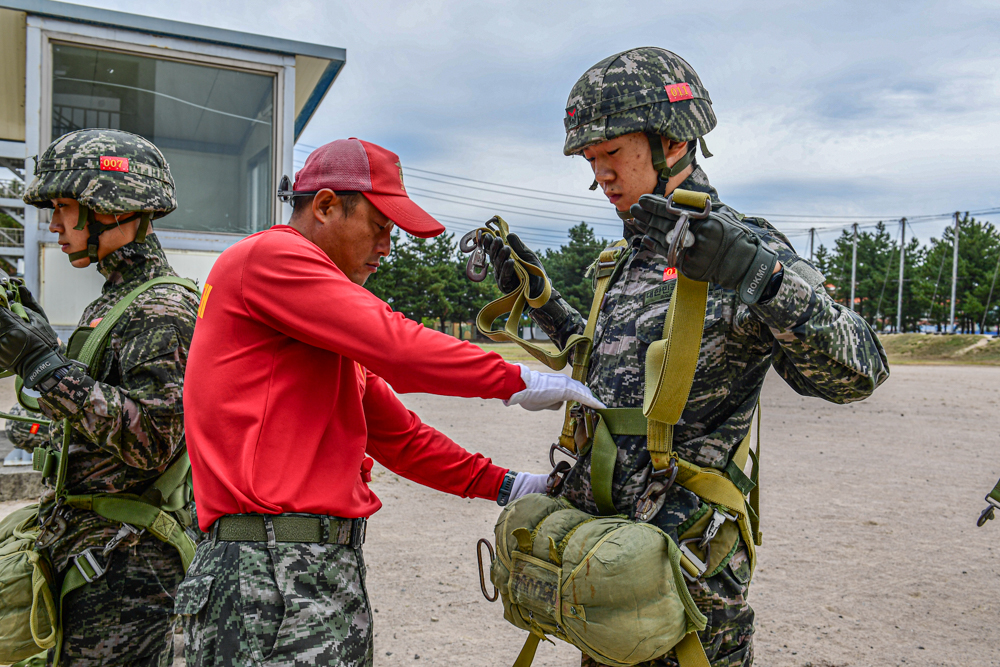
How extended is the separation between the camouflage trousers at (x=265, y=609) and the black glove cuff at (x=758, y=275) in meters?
1.39

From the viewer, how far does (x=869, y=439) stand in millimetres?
10711

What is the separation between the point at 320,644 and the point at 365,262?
115 cm

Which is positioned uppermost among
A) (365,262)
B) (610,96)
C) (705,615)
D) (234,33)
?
(234,33)

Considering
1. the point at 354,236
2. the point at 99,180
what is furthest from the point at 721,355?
the point at 99,180

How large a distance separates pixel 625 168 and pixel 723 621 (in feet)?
5.03

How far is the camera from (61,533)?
114 inches

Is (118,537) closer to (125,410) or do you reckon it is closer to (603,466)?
(125,410)

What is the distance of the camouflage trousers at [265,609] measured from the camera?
191cm

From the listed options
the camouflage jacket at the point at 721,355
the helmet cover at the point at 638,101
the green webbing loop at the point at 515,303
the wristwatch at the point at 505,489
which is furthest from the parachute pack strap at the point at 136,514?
the helmet cover at the point at 638,101

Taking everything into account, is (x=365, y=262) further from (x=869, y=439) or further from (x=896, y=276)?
(x=896, y=276)

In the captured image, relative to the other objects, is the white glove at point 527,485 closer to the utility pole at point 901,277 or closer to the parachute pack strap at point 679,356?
the parachute pack strap at point 679,356

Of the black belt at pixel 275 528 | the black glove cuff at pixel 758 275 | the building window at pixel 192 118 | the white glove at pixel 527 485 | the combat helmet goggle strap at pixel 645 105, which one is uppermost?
the building window at pixel 192 118

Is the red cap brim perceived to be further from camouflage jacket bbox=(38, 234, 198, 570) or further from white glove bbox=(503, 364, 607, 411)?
camouflage jacket bbox=(38, 234, 198, 570)

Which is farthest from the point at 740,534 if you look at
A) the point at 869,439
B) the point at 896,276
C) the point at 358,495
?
the point at 896,276
